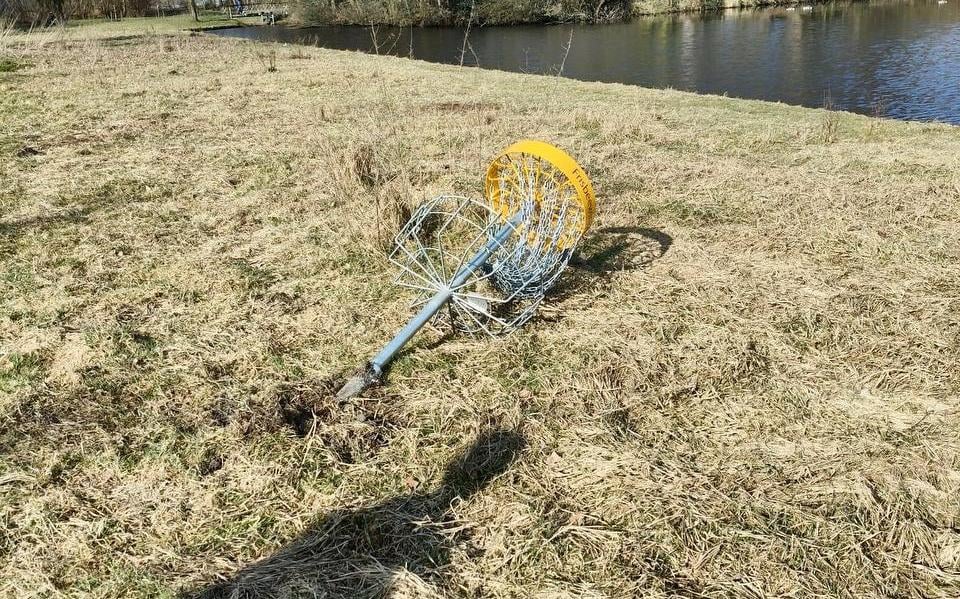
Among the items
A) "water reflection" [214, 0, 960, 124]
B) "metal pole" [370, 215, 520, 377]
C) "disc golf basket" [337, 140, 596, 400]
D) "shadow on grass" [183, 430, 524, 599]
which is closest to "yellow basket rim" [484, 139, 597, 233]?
"disc golf basket" [337, 140, 596, 400]

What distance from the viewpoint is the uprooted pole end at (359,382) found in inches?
134

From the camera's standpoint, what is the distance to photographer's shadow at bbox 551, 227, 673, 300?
468 centimetres

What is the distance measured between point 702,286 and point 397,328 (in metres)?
2.46

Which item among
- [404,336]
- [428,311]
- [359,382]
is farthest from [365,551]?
[428,311]

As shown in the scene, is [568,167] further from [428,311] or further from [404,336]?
[404,336]

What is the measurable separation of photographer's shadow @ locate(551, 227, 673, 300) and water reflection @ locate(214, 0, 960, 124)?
18.8 ft

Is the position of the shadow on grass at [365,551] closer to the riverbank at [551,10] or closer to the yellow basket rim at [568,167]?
the yellow basket rim at [568,167]

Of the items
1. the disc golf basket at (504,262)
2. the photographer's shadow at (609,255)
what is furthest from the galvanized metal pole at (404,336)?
the photographer's shadow at (609,255)

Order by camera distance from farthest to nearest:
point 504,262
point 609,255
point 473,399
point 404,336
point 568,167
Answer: point 609,255, point 504,262, point 568,167, point 404,336, point 473,399

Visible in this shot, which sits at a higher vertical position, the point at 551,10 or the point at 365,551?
the point at 551,10

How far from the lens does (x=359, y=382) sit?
3438mm

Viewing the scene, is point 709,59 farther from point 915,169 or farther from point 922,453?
point 922,453

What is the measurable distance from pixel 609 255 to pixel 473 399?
2.40m

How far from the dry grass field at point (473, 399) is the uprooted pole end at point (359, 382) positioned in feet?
0.23
